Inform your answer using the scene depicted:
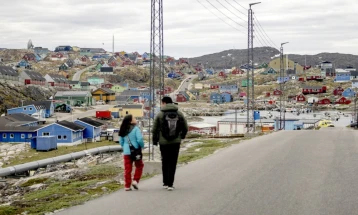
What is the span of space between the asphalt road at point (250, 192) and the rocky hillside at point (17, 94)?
69.0m

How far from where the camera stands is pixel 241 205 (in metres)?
8.73

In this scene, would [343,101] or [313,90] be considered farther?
[313,90]

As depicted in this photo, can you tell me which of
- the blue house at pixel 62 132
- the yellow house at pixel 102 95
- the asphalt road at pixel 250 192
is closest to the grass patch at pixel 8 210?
the asphalt road at pixel 250 192

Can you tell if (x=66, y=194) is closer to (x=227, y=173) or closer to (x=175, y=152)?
(x=175, y=152)

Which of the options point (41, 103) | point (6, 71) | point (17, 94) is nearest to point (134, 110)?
point (41, 103)

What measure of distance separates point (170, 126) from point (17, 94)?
285 ft

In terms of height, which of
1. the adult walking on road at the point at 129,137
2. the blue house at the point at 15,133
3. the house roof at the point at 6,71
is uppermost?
the house roof at the point at 6,71

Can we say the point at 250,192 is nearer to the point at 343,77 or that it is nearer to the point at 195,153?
the point at 195,153

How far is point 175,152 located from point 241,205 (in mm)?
2187

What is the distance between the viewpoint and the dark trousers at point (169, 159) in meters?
10.4

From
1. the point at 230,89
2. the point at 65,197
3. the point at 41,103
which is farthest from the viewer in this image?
the point at 230,89

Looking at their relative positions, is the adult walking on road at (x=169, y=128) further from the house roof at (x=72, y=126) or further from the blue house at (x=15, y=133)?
the blue house at (x=15, y=133)

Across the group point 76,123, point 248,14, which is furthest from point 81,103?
point 248,14

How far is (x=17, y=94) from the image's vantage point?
92.0 m
